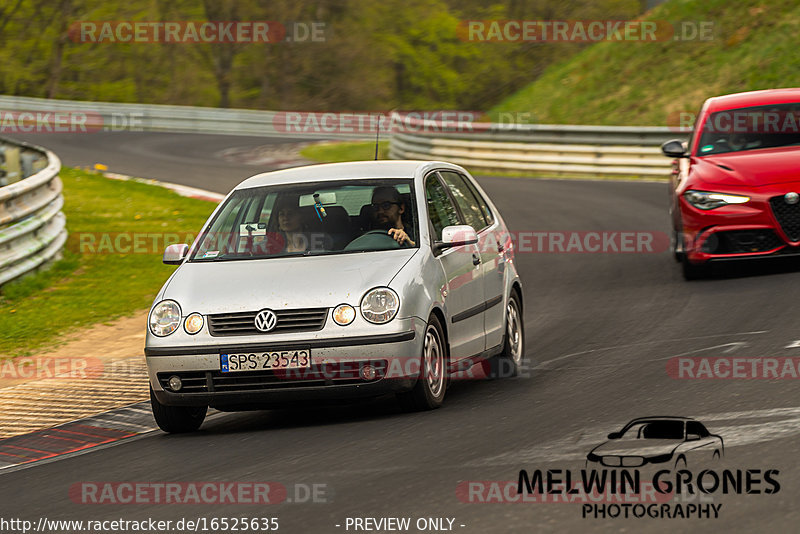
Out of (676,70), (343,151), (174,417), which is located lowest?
(174,417)

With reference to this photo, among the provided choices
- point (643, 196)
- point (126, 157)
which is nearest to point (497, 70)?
point (126, 157)

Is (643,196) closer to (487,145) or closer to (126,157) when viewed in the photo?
(487,145)

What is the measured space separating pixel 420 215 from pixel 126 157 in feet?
81.4

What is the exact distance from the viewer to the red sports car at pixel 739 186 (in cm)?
1181

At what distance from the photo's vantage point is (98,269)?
15445mm

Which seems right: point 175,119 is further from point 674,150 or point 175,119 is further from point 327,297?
point 327,297

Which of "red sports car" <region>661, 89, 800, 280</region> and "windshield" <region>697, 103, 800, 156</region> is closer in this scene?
"red sports car" <region>661, 89, 800, 280</region>

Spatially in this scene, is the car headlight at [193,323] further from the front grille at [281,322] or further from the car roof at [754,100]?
the car roof at [754,100]

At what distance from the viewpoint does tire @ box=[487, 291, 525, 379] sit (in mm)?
9289

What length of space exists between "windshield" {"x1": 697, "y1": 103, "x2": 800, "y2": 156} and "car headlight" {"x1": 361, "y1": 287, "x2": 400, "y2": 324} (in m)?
6.39

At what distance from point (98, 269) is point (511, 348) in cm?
750
